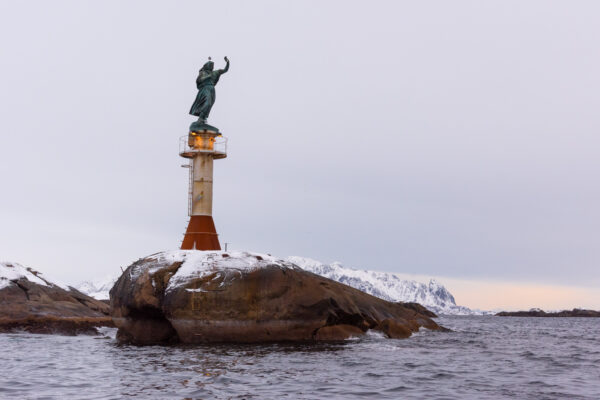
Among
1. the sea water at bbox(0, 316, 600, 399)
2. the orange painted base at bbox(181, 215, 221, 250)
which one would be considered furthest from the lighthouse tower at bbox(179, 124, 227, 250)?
the sea water at bbox(0, 316, 600, 399)

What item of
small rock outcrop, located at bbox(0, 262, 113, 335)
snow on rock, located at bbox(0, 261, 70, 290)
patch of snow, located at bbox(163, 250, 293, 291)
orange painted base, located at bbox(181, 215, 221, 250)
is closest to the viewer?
patch of snow, located at bbox(163, 250, 293, 291)

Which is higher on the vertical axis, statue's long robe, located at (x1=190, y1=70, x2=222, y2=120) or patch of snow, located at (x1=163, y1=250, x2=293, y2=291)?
statue's long robe, located at (x1=190, y1=70, x2=222, y2=120)

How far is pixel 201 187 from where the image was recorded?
106 ft

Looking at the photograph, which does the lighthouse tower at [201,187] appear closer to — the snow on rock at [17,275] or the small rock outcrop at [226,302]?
the small rock outcrop at [226,302]

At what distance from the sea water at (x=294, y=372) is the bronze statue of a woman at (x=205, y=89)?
12.9 meters

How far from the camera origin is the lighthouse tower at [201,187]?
31531 millimetres

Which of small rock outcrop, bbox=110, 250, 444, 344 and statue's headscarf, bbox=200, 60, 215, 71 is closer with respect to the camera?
small rock outcrop, bbox=110, 250, 444, 344

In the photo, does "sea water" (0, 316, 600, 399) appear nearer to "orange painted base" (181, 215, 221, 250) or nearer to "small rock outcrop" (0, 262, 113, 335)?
"orange painted base" (181, 215, 221, 250)

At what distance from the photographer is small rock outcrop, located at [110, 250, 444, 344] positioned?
2548cm

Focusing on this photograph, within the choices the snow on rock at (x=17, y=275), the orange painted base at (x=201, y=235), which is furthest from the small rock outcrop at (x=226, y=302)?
the snow on rock at (x=17, y=275)

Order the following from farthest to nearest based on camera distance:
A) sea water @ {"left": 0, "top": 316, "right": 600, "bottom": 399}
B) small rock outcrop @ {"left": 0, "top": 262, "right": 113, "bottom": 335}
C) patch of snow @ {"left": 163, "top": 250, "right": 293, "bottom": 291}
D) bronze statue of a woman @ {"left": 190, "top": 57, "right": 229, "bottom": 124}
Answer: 1. small rock outcrop @ {"left": 0, "top": 262, "right": 113, "bottom": 335}
2. bronze statue of a woman @ {"left": 190, "top": 57, "right": 229, "bottom": 124}
3. patch of snow @ {"left": 163, "top": 250, "right": 293, "bottom": 291}
4. sea water @ {"left": 0, "top": 316, "right": 600, "bottom": 399}

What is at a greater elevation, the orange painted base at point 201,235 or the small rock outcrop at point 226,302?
the orange painted base at point 201,235

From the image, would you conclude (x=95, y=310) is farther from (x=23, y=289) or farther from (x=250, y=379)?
(x=250, y=379)

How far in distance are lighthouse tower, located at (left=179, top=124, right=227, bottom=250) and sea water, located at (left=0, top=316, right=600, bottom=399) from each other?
291 inches
